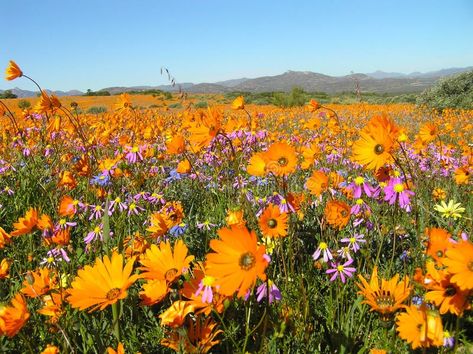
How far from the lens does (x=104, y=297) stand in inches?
52.0

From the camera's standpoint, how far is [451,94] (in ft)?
54.8

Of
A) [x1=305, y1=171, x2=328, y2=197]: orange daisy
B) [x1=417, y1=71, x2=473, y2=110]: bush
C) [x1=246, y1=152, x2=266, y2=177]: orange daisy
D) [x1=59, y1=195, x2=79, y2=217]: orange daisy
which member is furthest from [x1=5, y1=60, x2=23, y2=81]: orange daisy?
[x1=417, y1=71, x2=473, y2=110]: bush

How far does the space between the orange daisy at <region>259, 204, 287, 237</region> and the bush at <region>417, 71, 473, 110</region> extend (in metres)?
16.1

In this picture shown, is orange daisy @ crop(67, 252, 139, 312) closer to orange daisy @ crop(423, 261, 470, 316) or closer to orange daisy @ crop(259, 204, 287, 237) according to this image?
orange daisy @ crop(259, 204, 287, 237)

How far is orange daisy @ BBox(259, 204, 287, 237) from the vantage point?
160 cm

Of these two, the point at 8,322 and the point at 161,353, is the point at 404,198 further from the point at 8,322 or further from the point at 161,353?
the point at 8,322

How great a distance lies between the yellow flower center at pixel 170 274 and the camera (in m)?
1.42

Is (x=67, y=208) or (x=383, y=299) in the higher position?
(x=67, y=208)

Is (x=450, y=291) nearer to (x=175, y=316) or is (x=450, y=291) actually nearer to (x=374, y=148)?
(x=374, y=148)

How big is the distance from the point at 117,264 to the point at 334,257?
131 centimetres

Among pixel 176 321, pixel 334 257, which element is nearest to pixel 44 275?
pixel 176 321

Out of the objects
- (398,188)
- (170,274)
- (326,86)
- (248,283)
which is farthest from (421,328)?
(326,86)

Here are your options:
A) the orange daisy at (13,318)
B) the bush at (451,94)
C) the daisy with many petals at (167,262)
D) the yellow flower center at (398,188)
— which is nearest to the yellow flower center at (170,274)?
the daisy with many petals at (167,262)

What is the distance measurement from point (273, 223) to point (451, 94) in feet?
59.7
